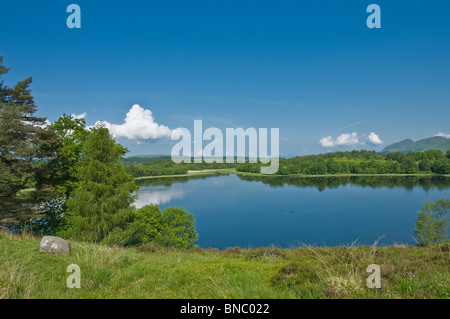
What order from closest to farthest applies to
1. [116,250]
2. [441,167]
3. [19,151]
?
[116,250] < [19,151] < [441,167]

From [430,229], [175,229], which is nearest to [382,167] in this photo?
[430,229]

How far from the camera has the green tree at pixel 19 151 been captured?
14180 millimetres

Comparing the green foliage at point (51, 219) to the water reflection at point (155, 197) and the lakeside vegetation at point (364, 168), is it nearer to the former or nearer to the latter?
the water reflection at point (155, 197)

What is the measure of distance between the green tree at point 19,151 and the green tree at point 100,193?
96.5 inches

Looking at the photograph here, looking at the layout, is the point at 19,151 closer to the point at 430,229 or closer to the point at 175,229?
the point at 175,229

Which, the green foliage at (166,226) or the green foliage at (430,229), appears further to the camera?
the green foliage at (430,229)

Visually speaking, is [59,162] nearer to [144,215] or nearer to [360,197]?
[144,215]

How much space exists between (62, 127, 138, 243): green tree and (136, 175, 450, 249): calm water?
65.0 feet

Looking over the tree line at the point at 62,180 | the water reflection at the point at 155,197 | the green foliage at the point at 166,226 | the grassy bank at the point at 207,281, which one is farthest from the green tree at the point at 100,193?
the water reflection at the point at 155,197

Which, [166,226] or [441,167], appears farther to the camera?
[441,167]

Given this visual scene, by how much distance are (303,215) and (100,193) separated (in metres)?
49.3

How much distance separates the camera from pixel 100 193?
687 inches
